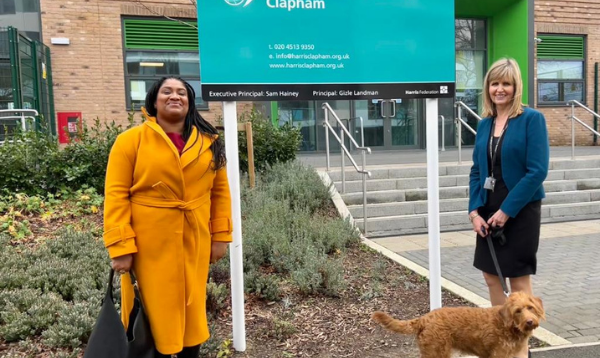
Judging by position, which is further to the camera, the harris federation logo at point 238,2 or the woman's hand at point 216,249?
the harris federation logo at point 238,2

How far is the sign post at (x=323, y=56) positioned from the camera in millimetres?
3311

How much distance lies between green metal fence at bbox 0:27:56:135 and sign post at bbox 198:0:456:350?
8.05 metres

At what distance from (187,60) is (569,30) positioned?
12.0 m

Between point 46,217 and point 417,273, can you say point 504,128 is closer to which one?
point 417,273

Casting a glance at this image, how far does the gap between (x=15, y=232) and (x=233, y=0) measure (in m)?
3.81

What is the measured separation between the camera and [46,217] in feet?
19.4

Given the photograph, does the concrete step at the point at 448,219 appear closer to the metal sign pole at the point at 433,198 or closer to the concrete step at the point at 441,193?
the concrete step at the point at 441,193

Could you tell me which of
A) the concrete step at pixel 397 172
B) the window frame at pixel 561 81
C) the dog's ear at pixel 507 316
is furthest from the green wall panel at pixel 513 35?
the dog's ear at pixel 507 316

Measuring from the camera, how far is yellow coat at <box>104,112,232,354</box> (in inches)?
92.3

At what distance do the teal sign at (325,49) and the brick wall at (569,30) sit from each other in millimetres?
13696

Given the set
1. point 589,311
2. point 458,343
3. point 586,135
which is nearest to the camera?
point 458,343

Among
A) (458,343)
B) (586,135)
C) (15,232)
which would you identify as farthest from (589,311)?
(586,135)

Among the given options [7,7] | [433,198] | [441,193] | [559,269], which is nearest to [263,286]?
[433,198]

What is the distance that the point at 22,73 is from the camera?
33.1 feet
